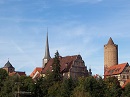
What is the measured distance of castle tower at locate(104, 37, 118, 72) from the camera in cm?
12181

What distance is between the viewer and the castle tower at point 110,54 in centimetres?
12181

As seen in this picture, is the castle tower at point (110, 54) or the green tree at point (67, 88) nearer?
the green tree at point (67, 88)

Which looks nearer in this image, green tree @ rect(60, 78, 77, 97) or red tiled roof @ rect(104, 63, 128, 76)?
green tree @ rect(60, 78, 77, 97)

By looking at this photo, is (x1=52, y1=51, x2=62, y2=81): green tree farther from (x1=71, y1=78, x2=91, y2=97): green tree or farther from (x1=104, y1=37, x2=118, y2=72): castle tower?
(x1=104, y1=37, x2=118, y2=72): castle tower

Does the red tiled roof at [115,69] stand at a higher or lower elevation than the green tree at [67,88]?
higher

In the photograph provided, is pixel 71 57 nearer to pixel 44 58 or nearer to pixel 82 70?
pixel 82 70

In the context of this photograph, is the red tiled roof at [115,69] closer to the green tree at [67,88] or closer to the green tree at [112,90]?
the green tree at [112,90]

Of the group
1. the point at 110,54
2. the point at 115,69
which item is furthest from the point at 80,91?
the point at 110,54

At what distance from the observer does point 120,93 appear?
8794cm

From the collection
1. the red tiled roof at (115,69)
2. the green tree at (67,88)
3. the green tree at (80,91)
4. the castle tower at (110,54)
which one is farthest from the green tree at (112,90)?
the castle tower at (110,54)

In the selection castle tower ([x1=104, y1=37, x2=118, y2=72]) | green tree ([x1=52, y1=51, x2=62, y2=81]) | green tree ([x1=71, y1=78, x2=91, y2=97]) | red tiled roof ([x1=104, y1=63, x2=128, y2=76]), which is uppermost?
castle tower ([x1=104, y1=37, x2=118, y2=72])

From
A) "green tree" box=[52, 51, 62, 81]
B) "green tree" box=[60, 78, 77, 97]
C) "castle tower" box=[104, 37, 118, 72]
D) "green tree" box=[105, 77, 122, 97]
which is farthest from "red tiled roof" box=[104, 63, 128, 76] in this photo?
"green tree" box=[60, 78, 77, 97]

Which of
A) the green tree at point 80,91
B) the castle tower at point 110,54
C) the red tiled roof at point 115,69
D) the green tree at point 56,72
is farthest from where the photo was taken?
the castle tower at point 110,54

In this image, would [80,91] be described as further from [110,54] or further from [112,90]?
[110,54]
